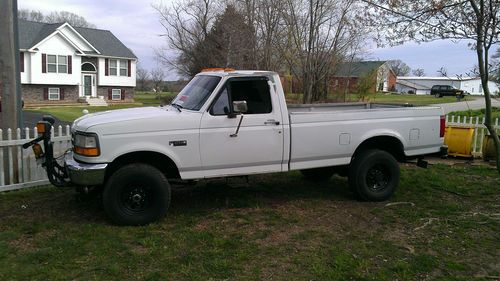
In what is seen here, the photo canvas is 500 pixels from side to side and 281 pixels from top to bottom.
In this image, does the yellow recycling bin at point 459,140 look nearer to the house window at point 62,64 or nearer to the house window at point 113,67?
the house window at point 62,64

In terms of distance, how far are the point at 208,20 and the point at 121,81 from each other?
14930mm

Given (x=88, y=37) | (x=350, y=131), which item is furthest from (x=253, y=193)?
(x=88, y=37)

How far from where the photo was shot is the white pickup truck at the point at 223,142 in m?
5.62

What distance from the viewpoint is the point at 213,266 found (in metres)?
4.59

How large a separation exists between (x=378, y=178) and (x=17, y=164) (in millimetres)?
5788

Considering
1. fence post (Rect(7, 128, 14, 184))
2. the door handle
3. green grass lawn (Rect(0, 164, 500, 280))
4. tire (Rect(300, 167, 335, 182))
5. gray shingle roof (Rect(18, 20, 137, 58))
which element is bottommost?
green grass lawn (Rect(0, 164, 500, 280))

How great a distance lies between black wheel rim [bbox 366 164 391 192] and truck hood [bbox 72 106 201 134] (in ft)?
9.57

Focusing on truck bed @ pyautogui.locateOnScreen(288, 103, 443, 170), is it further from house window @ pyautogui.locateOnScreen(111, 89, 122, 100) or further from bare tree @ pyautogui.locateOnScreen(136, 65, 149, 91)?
bare tree @ pyautogui.locateOnScreen(136, 65, 149, 91)

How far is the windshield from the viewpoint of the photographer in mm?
6184

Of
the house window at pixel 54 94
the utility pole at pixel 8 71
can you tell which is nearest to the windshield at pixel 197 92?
the utility pole at pixel 8 71

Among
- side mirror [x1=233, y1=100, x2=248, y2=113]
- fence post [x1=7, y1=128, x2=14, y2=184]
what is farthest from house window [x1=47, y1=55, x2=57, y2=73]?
side mirror [x1=233, y1=100, x2=248, y2=113]

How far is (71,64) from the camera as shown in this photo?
4047 cm

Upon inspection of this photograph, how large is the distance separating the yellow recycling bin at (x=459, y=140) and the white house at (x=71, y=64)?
34.2 metres

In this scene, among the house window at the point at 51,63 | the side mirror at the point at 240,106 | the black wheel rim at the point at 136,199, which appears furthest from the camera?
the house window at the point at 51,63
